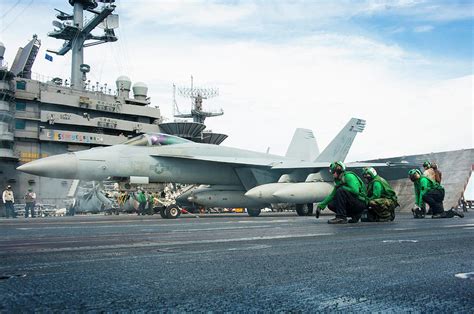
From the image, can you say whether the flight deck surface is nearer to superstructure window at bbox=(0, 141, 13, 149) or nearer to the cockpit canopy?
the cockpit canopy

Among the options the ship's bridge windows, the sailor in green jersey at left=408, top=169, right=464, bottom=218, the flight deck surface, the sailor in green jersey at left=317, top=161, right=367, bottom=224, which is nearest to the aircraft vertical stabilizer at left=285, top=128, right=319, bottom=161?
the sailor in green jersey at left=408, top=169, right=464, bottom=218

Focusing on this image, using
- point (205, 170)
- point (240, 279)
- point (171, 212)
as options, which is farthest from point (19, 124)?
point (240, 279)

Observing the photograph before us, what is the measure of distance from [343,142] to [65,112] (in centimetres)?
3323

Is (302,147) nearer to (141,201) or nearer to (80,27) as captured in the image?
(141,201)

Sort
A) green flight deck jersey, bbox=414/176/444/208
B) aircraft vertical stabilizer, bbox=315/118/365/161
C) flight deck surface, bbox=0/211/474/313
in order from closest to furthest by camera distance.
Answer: flight deck surface, bbox=0/211/474/313 → green flight deck jersey, bbox=414/176/444/208 → aircraft vertical stabilizer, bbox=315/118/365/161

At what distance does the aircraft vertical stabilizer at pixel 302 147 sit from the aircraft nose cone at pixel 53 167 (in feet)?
42.2

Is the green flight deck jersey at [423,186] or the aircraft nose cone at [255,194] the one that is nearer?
the green flight deck jersey at [423,186]

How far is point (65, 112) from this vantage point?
146 feet

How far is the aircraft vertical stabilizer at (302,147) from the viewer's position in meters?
22.9

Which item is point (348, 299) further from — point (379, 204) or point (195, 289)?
point (379, 204)

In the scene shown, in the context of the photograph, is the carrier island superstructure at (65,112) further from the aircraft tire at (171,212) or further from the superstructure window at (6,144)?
the aircraft tire at (171,212)

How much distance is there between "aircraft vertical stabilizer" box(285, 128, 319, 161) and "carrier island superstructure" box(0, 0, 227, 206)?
817 inches

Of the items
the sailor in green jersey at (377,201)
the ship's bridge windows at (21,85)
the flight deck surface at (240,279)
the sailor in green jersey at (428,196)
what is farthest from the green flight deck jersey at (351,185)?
the ship's bridge windows at (21,85)

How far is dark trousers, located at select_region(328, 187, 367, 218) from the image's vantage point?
7.46 meters
